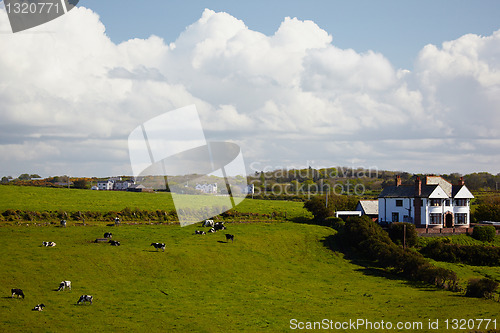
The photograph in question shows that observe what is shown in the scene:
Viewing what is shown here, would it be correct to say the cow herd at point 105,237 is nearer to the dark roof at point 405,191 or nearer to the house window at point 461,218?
the dark roof at point 405,191

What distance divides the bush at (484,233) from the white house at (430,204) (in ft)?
10.5

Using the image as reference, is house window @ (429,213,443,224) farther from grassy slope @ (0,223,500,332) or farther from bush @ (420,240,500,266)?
grassy slope @ (0,223,500,332)

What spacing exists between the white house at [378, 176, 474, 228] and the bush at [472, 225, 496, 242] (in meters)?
3.21

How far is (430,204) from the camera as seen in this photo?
7838cm

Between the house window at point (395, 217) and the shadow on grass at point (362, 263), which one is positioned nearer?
the shadow on grass at point (362, 263)

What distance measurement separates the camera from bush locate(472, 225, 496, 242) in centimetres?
7600

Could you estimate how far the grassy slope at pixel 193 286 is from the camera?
34.6m

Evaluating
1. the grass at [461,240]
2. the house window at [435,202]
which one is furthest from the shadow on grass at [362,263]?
the house window at [435,202]

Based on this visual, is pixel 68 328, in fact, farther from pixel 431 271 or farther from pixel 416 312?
pixel 431 271

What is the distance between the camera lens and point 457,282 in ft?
163

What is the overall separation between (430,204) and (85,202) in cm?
6484

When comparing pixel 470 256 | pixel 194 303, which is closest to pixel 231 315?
pixel 194 303

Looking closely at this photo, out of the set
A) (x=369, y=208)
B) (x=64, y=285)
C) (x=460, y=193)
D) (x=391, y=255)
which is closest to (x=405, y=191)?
(x=460, y=193)

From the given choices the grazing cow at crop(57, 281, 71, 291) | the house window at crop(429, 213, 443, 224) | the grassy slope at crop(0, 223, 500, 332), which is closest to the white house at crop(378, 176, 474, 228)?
the house window at crop(429, 213, 443, 224)
